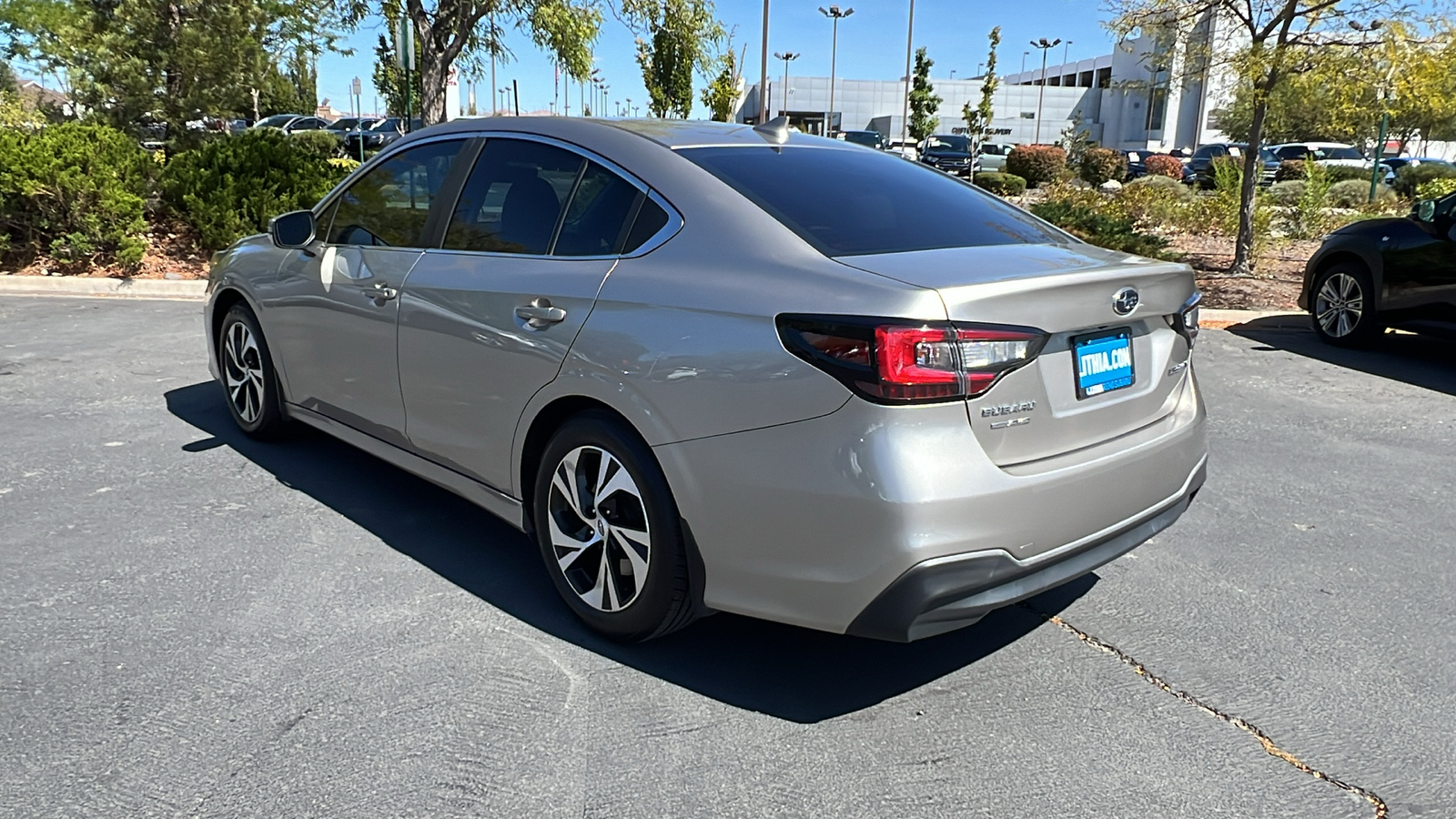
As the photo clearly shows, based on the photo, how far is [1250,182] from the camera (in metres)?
12.2

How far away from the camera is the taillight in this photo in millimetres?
2674

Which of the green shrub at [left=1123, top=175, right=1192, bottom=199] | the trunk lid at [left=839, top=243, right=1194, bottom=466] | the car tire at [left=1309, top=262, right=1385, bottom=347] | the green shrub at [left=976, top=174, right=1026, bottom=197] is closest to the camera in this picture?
the trunk lid at [left=839, top=243, right=1194, bottom=466]

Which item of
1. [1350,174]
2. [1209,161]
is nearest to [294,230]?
[1209,161]

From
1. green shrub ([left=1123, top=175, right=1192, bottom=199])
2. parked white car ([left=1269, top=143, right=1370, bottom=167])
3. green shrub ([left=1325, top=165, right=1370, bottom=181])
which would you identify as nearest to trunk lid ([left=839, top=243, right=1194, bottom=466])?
green shrub ([left=1123, top=175, right=1192, bottom=199])

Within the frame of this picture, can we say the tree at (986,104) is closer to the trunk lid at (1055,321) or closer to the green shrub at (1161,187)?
the green shrub at (1161,187)

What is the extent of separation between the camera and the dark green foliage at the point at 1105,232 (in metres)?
12.3

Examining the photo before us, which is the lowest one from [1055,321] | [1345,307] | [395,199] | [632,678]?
[632,678]

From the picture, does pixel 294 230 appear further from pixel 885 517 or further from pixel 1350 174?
pixel 1350 174

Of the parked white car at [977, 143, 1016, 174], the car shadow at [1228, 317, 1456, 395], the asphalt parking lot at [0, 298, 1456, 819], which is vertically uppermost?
the parked white car at [977, 143, 1016, 174]

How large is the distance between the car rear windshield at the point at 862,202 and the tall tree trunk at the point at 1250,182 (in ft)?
29.7

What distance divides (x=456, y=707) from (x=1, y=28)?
29.6 metres

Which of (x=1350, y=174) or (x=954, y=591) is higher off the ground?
(x=1350, y=174)

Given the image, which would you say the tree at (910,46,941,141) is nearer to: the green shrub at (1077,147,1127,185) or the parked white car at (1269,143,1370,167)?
the green shrub at (1077,147,1127,185)

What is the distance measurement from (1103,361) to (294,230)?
A: 11.5 feet
